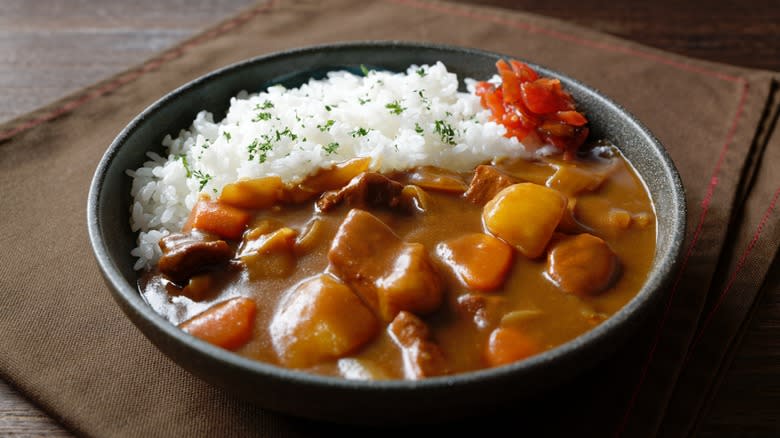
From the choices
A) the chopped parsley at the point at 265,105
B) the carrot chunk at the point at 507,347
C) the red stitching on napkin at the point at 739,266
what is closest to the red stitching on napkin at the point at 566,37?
the red stitching on napkin at the point at 739,266

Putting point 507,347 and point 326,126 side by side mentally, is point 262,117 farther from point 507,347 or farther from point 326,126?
point 507,347

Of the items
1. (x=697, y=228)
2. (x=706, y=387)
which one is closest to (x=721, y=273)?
(x=697, y=228)

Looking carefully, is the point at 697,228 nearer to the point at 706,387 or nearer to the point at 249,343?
the point at 706,387

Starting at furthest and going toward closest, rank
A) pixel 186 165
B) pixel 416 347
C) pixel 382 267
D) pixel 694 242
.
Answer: pixel 186 165 < pixel 694 242 < pixel 382 267 < pixel 416 347

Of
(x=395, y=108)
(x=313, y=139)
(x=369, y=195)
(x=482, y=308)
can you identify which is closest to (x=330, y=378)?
(x=482, y=308)

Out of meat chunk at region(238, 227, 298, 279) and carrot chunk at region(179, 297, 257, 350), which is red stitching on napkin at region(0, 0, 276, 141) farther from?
carrot chunk at region(179, 297, 257, 350)

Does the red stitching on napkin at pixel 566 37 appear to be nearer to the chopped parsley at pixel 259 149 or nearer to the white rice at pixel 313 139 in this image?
the white rice at pixel 313 139
